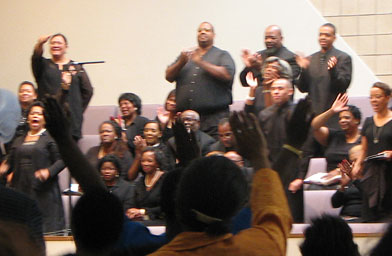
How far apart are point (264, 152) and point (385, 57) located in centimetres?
722

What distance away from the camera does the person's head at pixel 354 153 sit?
5.77m

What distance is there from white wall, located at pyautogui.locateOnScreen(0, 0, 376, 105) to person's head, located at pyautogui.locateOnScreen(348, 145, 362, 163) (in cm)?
341

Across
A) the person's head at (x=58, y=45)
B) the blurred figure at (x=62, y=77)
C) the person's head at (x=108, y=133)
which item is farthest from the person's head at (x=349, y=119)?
the person's head at (x=58, y=45)

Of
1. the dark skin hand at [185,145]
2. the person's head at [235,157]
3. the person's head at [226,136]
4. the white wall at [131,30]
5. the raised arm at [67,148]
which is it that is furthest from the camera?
the white wall at [131,30]

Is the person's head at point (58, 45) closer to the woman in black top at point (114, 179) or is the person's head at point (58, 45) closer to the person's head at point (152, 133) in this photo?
the person's head at point (152, 133)

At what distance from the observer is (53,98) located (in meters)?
2.46

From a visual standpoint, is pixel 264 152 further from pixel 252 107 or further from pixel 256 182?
pixel 252 107

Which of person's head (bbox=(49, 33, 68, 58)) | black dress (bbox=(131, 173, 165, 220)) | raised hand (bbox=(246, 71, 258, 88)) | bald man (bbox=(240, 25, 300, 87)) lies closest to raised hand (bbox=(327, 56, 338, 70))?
bald man (bbox=(240, 25, 300, 87))

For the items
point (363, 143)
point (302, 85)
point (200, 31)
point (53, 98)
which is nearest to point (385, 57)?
point (302, 85)

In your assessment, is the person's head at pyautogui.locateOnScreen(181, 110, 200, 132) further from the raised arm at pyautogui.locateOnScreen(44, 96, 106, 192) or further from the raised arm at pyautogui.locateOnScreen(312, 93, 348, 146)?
the raised arm at pyautogui.locateOnScreen(44, 96, 106, 192)

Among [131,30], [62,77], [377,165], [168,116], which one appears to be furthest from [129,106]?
[377,165]

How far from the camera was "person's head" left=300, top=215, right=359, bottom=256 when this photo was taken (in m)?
1.89

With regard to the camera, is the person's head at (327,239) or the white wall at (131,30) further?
the white wall at (131,30)

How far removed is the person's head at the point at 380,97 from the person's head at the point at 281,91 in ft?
2.01
